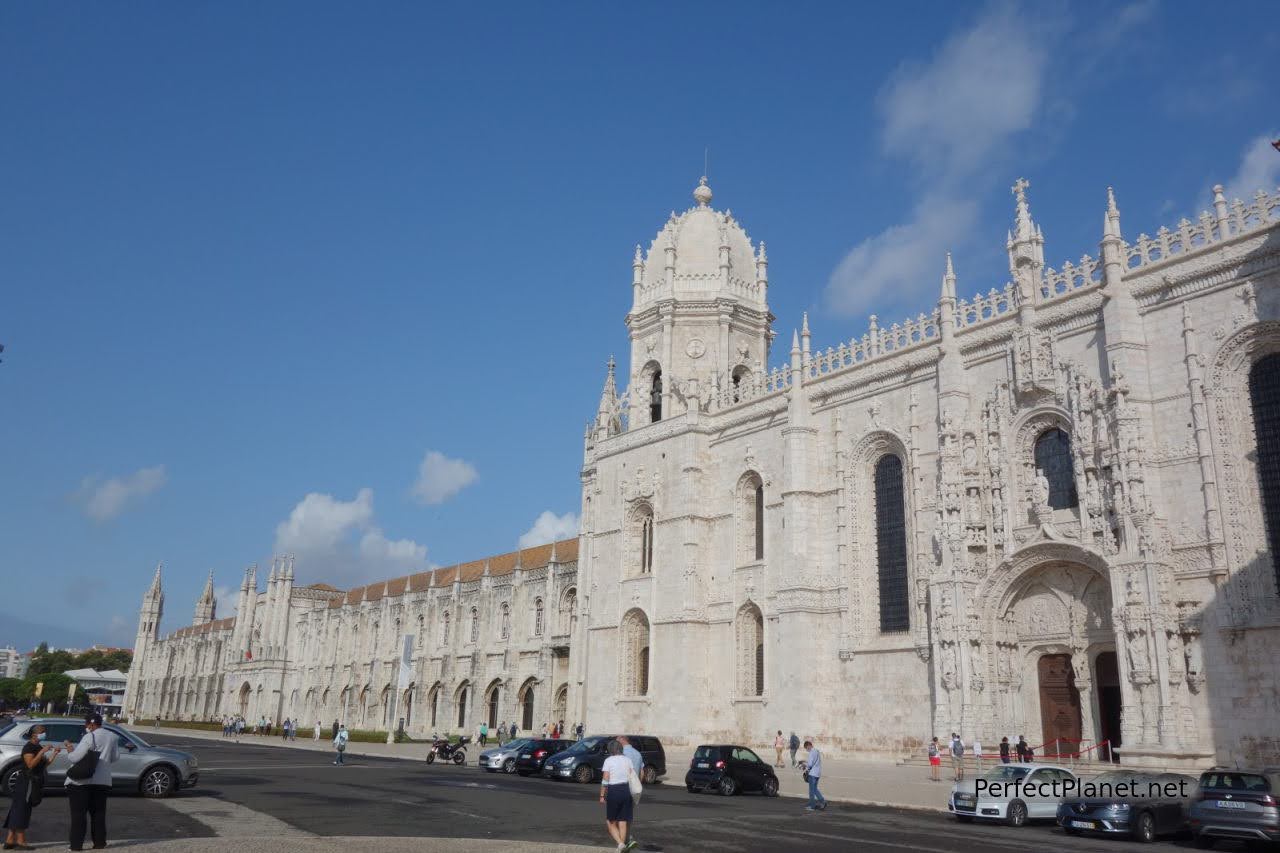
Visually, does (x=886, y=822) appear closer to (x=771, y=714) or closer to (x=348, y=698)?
(x=771, y=714)

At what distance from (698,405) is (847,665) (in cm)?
1269

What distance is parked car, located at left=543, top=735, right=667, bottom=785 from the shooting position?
2720cm

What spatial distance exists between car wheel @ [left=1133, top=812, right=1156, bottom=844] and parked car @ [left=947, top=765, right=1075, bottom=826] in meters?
2.18

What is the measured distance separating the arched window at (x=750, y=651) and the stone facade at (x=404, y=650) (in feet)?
58.6

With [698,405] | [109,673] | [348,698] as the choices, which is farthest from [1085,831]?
A: [109,673]

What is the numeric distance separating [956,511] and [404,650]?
3016cm

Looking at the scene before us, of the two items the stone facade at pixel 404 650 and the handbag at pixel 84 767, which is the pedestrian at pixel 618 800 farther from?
the stone facade at pixel 404 650

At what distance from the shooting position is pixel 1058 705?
A: 2830 centimetres

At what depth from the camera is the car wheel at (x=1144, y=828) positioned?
1638cm

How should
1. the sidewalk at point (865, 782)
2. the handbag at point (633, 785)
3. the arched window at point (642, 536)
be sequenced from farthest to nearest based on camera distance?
the arched window at point (642, 536) → the sidewalk at point (865, 782) → the handbag at point (633, 785)

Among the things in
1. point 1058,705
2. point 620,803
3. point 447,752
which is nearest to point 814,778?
point 620,803

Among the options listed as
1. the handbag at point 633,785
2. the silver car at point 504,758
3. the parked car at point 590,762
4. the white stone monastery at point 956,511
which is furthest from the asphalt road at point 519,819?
the white stone monastery at point 956,511

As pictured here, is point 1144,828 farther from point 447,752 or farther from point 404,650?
point 404,650

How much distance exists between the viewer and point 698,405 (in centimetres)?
4100
